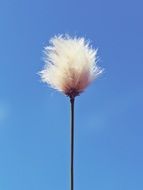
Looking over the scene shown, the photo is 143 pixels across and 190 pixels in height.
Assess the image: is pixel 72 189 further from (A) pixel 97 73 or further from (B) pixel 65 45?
(B) pixel 65 45

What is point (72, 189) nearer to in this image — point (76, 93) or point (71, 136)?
point (71, 136)

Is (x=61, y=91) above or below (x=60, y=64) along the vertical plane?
below

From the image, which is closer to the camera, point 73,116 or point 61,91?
point 73,116

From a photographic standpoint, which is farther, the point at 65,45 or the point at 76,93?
the point at 65,45

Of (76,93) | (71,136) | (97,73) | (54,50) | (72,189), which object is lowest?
(72,189)

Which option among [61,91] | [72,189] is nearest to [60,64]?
[61,91]

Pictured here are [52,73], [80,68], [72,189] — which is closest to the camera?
[72,189]

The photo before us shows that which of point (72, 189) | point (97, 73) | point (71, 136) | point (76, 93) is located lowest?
point (72, 189)

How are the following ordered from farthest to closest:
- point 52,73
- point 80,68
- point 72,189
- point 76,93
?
1. point 52,73
2. point 80,68
3. point 76,93
4. point 72,189

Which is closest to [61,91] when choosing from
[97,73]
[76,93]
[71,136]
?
[76,93]
